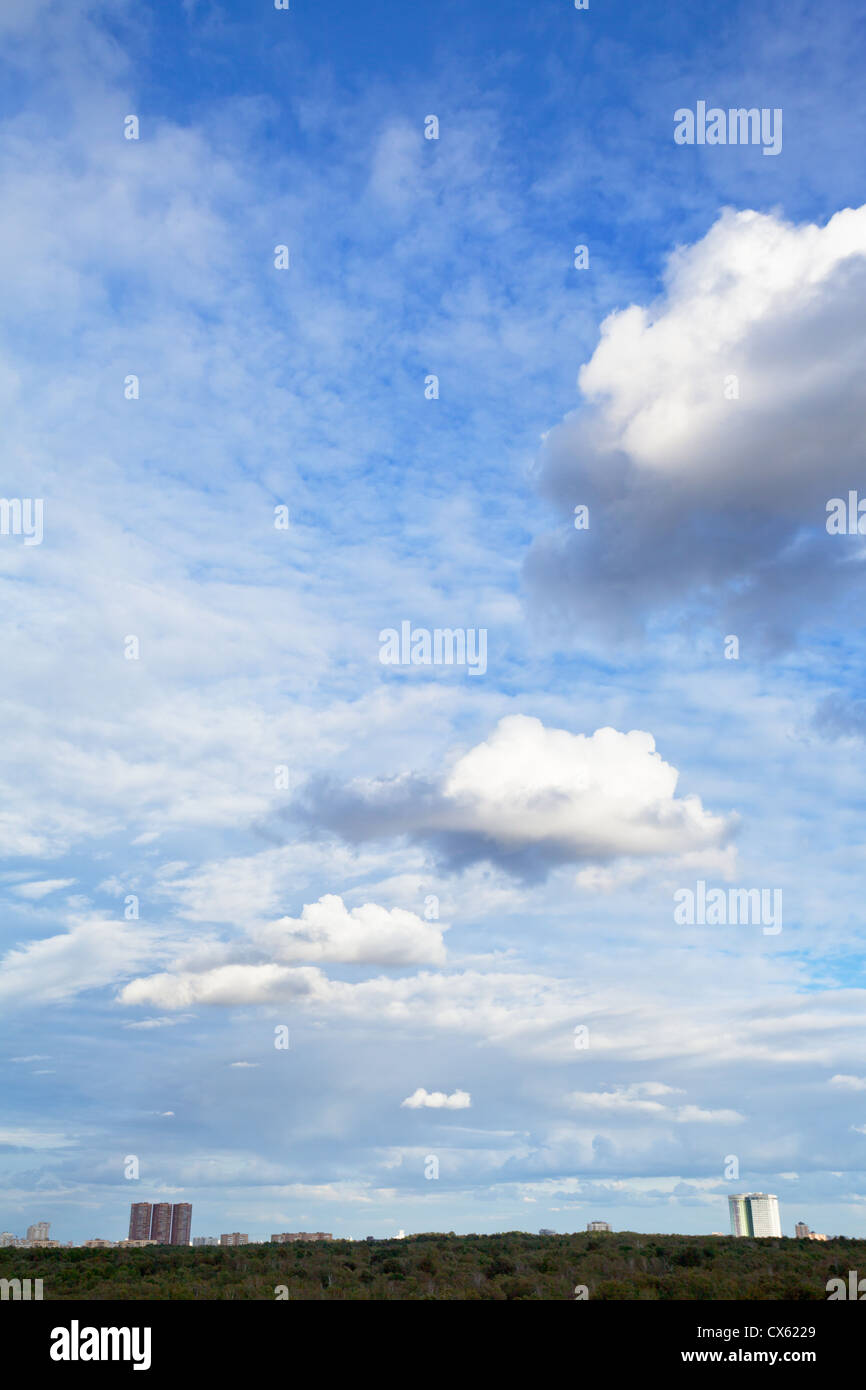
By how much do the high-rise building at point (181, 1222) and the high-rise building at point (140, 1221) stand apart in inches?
68.6

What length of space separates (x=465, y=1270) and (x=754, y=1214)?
38897 millimetres

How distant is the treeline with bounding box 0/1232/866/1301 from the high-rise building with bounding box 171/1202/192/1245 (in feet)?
58.3

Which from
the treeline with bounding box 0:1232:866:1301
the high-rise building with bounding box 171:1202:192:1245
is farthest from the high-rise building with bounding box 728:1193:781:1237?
the high-rise building with bounding box 171:1202:192:1245

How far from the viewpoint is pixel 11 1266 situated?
4109 cm

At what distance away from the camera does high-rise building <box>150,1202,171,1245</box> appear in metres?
64.4

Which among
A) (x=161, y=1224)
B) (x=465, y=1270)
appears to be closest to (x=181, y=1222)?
(x=161, y=1224)

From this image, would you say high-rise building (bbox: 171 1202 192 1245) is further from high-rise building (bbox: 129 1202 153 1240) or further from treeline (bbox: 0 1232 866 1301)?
treeline (bbox: 0 1232 866 1301)

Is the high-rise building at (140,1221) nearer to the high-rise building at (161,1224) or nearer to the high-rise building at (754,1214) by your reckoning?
the high-rise building at (161,1224)

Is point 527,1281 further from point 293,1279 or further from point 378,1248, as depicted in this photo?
point 378,1248

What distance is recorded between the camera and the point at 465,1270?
35.8 m

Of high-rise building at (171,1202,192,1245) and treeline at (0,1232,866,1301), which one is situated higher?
treeline at (0,1232,866,1301)
